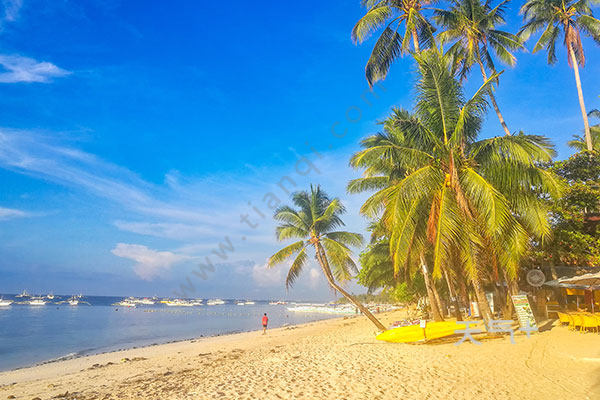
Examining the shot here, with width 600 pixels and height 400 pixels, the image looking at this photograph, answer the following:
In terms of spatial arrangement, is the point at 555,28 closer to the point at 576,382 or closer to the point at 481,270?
the point at 481,270

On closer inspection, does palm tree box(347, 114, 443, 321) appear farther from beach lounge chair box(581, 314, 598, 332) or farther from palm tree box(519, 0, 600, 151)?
palm tree box(519, 0, 600, 151)

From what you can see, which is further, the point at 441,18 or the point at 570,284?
the point at 441,18

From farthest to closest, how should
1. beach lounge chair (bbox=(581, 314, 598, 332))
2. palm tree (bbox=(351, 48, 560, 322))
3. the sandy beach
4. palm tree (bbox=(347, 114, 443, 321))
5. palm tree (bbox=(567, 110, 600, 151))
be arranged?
palm tree (bbox=(567, 110, 600, 151)), palm tree (bbox=(347, 114, 443, 321)), beach lounge chair (bbox=(581, 314, 598, 332)), palm tree (bbox=(351, 48, 560, 322)), the sandy beach

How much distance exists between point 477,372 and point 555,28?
1982cm

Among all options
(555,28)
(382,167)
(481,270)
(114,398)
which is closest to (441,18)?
(555,28)

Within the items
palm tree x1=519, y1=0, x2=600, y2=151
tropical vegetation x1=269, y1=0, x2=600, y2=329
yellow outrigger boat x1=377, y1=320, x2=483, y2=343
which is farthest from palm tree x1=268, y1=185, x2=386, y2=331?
palm tree x1=519, y1=0, x2=600, y2=151

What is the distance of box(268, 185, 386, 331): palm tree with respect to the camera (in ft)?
53.6

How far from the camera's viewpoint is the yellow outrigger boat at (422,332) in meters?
10.4

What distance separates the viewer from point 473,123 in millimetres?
10711

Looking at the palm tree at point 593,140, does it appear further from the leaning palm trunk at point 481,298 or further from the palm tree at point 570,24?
the leaning palm trunk at point 481,298

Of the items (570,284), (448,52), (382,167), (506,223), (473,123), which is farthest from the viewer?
(448,52)

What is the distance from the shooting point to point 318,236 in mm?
17062

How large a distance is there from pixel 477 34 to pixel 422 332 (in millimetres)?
15202

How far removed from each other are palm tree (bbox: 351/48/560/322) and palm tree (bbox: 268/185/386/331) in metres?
5.61
